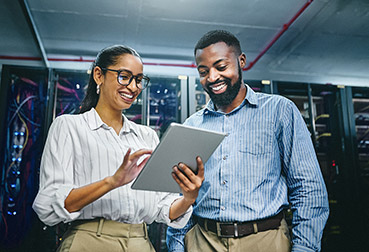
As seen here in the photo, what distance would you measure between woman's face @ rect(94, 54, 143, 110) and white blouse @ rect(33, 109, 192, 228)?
8 centimetres

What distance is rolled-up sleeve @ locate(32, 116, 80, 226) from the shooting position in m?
0.98

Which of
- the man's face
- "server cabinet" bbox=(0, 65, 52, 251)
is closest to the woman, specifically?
the man's face

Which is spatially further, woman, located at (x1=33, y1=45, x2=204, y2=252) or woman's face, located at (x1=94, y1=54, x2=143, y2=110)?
woman's face, located at (x1=94, y1=54, x2=143, y2=110)

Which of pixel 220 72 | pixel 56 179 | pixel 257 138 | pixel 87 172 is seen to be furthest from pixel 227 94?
pixel 56 179

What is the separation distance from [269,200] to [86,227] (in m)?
0.76

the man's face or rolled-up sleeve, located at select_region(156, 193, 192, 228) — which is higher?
the man's face

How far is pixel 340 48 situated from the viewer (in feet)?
12.6

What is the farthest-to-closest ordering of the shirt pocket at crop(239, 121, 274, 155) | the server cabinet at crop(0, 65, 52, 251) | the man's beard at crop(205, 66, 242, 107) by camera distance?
the server cabinet at crop(0, 65, 52, 251) < the man's beard at crop(205, 66, 242, 107) < the shirt pocket at crop(239, 121, 274, 155)

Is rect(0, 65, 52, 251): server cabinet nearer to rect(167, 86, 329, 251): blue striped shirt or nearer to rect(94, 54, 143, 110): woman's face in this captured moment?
rect(94, 54, 143, 110): woman's face

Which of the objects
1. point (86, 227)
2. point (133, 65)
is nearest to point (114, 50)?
point (133, 65)

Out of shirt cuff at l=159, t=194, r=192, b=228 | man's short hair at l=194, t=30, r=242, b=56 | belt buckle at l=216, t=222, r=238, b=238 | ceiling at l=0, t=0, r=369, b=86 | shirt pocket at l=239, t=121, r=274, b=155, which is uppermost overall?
ceiling at l=0, t=0, r=369, b=86

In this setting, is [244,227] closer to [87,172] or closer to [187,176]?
[187,176]

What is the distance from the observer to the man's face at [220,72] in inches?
58.9

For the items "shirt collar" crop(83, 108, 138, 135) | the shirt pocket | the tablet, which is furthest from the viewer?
the shirt pocket
